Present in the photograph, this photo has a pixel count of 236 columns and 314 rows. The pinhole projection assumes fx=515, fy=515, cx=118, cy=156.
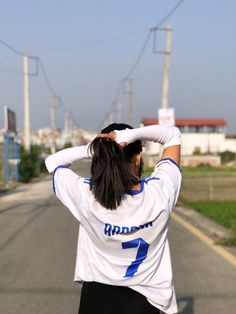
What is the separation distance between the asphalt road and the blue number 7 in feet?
9.63

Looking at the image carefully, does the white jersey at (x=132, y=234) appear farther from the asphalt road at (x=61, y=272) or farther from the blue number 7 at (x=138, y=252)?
the asphalt road at (x=61, y=272)

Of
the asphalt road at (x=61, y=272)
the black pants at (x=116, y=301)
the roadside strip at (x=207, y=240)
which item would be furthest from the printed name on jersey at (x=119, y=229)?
the roadside strip at (x=207, y=240)

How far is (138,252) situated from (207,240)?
694cm

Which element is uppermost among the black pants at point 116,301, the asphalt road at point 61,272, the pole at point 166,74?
the pole at point 166,74

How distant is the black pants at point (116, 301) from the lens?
7.71 ft

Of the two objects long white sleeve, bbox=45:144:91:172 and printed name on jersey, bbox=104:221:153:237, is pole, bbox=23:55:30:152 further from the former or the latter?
printed name on jersey, bbox=104:221:153:237

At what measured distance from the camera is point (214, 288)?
19.2ft

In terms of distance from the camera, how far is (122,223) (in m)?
2.26

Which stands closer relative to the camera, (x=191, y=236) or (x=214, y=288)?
(x=214, y=288)

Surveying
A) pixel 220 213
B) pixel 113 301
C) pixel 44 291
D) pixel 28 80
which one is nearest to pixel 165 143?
pixel 113 301

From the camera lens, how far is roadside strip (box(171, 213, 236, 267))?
7453mm

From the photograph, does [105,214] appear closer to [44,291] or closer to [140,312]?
[140,312]

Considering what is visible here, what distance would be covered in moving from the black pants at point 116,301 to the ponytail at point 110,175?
40 centimetres

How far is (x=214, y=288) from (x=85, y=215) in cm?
393
